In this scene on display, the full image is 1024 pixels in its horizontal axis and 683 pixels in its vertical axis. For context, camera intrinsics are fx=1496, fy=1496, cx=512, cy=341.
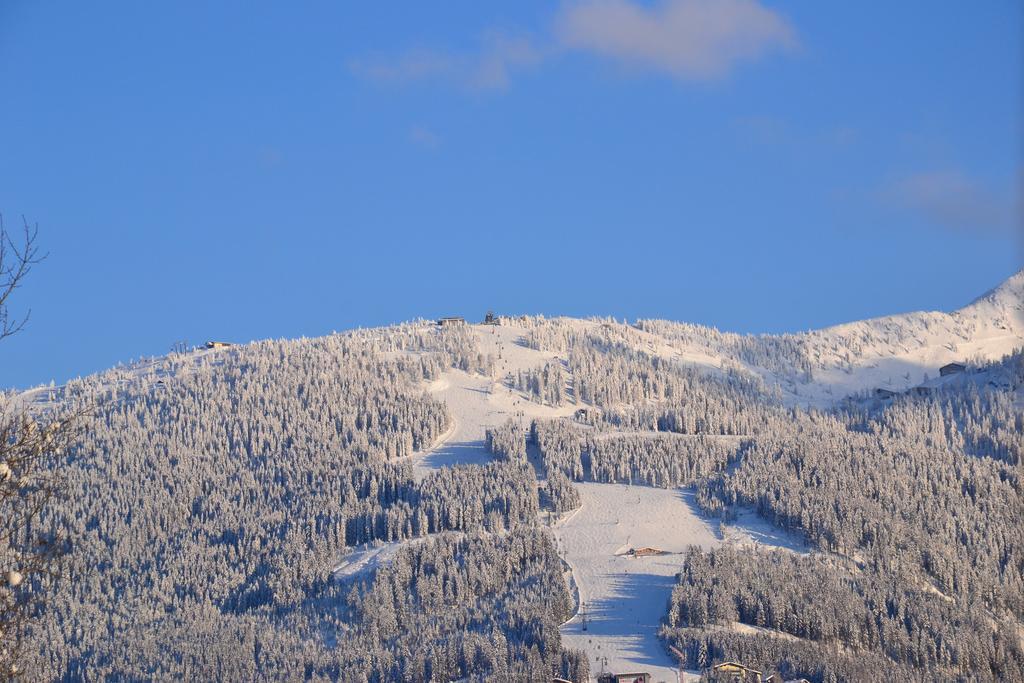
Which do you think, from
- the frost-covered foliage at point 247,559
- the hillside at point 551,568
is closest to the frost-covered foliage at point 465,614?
the hillside at point 551,568

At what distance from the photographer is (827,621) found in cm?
13762

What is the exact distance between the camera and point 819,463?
191500 millimetres

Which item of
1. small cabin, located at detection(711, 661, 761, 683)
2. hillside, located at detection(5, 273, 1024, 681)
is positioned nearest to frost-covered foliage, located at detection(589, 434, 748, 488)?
hillside, located at detection(5, 273, 1024, 681)

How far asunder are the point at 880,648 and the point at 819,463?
55839mm

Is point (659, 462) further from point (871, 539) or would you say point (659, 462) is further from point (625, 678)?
point (625, 678)

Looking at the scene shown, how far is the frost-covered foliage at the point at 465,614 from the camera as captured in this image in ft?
413

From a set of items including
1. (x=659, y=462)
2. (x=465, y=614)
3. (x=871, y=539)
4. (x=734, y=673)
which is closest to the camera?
(x=734, y=673)

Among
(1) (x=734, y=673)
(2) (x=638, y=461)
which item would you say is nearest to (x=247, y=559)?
(2) (x=638, y=461)

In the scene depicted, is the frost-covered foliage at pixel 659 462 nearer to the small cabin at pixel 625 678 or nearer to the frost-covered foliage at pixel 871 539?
the frost-covered foliage at pixel 871 539

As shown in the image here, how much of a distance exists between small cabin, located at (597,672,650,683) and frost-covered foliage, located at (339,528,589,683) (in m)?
1.83

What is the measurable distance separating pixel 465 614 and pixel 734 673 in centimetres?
3117

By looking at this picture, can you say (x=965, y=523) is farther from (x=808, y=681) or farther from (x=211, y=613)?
(x=211, y=613)

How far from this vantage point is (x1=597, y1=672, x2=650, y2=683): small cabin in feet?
401

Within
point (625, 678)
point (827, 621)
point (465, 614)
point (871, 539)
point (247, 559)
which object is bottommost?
point (625, 678)
